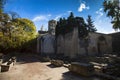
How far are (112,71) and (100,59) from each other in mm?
7355

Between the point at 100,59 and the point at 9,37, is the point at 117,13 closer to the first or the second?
the point at 100,59

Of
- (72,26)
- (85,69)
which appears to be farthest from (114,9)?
(85,69)

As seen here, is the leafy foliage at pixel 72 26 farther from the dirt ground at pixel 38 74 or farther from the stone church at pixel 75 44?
the dirt ground at pixel 38 74

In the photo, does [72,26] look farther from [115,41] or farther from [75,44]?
[115,41]

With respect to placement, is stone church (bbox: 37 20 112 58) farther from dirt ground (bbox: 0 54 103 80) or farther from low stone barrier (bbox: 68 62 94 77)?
low stone barrier (bbox: 68 62 94 77)

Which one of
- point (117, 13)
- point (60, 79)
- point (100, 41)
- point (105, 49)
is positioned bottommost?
point (60, 79)

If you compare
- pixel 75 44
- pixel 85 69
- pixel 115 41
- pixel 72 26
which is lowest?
pixel 85 69

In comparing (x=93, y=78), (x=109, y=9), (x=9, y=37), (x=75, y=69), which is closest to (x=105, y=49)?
(x=109, y=9)

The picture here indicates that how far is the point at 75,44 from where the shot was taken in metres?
21.0

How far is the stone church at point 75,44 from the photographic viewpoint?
69.4ft

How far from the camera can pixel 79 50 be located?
2108cm

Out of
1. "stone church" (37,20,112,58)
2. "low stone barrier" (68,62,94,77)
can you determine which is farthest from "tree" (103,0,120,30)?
"low stone barrier" (68,62,94,77)

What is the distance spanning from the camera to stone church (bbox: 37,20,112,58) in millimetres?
21156

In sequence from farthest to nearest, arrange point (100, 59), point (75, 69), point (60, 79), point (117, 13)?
point (117, 13) → point (100, 59) → point (75, 69) → point (60, 79)
